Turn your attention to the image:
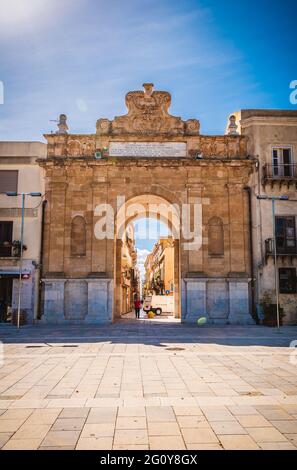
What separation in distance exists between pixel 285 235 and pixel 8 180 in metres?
17.5

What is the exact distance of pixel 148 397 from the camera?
6723 mm

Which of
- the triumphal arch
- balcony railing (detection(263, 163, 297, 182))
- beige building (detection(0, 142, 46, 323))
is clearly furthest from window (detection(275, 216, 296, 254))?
beige building (detection(0, 142, 46, 323))

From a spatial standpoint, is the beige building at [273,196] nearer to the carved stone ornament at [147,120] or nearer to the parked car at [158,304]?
the carved stone ornament at [147,120]

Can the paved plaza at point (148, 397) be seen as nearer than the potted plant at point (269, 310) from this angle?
Yes

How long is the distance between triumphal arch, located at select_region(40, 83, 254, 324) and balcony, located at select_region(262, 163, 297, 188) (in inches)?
44.6

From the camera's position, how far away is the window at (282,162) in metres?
23.7

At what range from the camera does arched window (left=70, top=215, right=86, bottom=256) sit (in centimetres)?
2291

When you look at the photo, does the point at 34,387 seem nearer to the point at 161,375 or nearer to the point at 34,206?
the point at 161,375

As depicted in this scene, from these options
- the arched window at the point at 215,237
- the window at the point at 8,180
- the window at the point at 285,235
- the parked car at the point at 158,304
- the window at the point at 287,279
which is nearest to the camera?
the window at the point at 287,279

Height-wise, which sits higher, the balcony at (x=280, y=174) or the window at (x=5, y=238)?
the balcony at (x=280, y=174)

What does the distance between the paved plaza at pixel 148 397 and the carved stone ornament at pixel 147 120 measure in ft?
48.9

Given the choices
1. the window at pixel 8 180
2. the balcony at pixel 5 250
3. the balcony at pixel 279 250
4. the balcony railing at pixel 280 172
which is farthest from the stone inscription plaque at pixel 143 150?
the balcony at pixel 5 250

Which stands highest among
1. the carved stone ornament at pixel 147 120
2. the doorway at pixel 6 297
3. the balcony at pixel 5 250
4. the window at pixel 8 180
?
→ the carved stone ornament at pixel 147 120

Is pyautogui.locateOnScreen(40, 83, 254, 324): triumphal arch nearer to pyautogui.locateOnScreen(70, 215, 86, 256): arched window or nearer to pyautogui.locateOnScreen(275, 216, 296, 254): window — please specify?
pyautogui.locateOnScreen(70, 215, 86, 256): arched window
